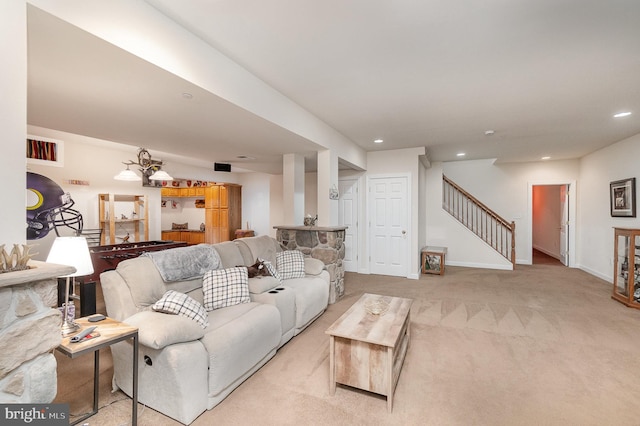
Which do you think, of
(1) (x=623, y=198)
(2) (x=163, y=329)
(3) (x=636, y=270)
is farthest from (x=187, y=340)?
(1) (x=623, y=198)

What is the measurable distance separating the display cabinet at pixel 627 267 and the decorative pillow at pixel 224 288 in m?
5.06

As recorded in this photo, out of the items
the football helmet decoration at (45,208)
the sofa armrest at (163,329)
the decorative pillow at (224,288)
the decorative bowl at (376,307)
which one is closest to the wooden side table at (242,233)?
the football helmet decoration at (45,208)

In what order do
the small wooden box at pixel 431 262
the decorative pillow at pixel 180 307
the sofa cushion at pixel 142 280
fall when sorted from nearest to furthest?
the decorative pillow at pixel 180 307 → the sofa cushion at pixel 142 280 → the small wooden box at pixel 431 262

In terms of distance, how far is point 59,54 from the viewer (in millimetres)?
1680

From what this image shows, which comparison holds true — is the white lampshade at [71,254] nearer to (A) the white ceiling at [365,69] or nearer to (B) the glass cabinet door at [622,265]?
(A) the white ceiling at [365,69]

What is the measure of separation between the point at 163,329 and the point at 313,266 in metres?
2.25

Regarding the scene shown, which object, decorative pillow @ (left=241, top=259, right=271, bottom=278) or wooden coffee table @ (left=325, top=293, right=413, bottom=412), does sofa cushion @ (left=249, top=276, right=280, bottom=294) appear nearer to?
decorative pillow @ (left=241, top=259, right=271, bottom=278)

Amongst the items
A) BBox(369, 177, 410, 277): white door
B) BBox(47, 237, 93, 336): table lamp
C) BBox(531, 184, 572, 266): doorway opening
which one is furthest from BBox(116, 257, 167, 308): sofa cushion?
BBox(531, 184, 572, 266): doorway opening

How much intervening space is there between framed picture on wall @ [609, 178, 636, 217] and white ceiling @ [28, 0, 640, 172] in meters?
1.00

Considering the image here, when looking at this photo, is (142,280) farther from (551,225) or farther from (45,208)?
(551,225)

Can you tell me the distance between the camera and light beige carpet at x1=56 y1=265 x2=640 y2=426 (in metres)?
1.84

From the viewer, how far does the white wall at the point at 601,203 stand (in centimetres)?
460

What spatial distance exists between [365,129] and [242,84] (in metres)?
2.26

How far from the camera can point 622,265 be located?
14.4 ft
